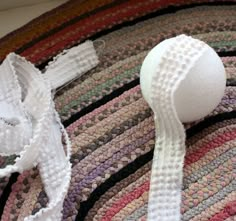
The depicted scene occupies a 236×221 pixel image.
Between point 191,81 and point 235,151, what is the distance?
0.38 feet

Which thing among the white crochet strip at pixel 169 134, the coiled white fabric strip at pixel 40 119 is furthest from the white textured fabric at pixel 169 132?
the coiled white fabric strip at pixel 40 119

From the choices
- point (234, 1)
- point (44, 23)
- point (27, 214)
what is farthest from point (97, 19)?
point (27, 214)

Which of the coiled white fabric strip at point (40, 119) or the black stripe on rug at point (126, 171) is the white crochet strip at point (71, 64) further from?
the black stripe on rug at point (126, 171)

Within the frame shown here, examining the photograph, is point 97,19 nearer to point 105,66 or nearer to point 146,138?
point 105,66

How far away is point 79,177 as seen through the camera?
28.8 inches

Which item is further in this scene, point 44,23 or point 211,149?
point 44,23

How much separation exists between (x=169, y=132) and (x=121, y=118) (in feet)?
0.23

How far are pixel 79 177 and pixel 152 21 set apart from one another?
255 millimetres

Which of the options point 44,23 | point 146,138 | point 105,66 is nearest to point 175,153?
point 146,138

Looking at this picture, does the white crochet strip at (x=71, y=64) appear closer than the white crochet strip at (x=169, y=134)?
No

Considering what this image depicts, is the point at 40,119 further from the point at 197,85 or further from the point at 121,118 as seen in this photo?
the point at 197,85

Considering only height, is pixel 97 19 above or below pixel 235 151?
above

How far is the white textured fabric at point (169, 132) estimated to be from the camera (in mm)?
687

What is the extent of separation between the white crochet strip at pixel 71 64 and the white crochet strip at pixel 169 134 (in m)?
0.14
